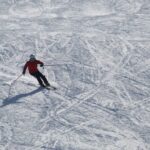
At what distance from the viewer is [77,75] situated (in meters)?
14.4

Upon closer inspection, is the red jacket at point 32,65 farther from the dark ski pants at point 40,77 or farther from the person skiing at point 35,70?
the dark ski pants at point 40,77

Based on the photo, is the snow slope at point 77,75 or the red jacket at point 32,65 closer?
the snow slope at point 77,75

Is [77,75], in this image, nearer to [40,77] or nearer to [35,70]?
[40,77]

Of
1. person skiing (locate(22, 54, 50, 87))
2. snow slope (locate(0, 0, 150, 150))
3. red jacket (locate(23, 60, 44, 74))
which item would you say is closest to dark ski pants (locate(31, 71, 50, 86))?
person skiing (locate(22, 54, 50, 87))

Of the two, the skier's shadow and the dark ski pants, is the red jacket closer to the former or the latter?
the dark ski pants

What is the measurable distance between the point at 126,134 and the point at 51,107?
2.38 metres

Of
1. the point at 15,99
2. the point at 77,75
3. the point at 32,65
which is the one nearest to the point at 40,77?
the point at 32,65

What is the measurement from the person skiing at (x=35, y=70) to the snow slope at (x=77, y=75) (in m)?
0.27

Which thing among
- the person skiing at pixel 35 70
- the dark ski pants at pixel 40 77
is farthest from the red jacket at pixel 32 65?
the dark ski pants at pixel 40 77

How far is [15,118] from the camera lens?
12.4 metres

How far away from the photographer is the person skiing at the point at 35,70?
13.5 m

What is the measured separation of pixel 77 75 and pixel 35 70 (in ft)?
4.91

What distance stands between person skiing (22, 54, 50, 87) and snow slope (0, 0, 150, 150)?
266mm

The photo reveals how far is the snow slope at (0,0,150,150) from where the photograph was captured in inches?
461
